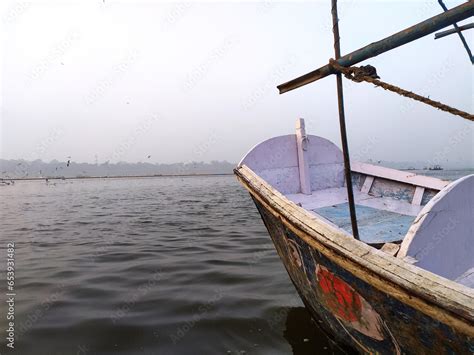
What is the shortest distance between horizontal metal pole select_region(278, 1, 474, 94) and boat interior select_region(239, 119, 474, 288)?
1.24 metres

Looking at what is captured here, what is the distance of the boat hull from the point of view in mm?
1602

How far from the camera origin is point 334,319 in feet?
9.09

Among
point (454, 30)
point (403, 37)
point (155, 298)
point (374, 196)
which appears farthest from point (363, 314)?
point (454, 30)

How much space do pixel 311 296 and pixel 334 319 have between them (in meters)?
0.47

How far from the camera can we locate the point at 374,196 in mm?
6223

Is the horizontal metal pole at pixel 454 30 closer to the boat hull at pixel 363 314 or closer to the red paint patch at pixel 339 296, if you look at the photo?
the boat hull at pixel 363 314

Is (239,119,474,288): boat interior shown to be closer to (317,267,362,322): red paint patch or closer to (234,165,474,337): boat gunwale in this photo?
(317,267,362,322): red paint patch

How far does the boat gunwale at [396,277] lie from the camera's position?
1.40 meters

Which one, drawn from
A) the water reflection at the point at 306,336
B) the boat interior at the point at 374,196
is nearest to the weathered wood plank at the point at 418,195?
the boat interior at the point at 374,196

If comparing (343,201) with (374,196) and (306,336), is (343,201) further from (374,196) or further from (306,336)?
(306,336)

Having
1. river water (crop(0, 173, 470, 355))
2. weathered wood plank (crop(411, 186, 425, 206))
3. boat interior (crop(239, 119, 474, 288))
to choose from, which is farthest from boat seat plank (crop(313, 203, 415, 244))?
river water (crop(0, 173, 470, 355))

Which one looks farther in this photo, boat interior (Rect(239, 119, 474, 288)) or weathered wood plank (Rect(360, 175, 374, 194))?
weathered wood plank (Rect(360, 175, 374, 194))

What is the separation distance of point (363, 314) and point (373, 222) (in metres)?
3.05

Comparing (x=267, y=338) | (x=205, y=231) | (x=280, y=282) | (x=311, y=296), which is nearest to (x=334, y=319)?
(x=311, y=296)
